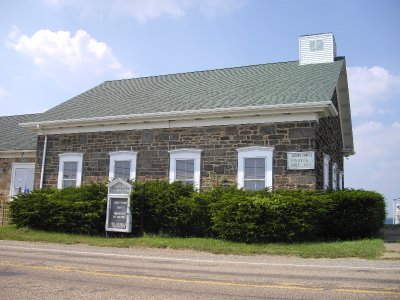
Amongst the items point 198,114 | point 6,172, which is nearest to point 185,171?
point 198,114

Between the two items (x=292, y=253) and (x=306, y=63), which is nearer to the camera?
(x=292, y=253)

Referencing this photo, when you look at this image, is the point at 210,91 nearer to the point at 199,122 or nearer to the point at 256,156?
the point at 199,122

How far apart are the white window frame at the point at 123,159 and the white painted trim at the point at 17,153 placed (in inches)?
228

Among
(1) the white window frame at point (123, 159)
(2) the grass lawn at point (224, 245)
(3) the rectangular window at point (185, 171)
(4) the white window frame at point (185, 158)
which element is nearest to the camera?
(2) the grass lawn at point (224, 245)

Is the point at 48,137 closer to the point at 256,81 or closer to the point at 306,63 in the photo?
the point at 256,81

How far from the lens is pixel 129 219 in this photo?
15.1 metres

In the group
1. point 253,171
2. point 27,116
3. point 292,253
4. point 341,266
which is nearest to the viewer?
point 341,266

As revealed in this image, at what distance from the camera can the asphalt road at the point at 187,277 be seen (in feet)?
20.9

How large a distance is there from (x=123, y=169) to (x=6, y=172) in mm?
7936

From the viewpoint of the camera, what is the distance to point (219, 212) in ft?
44.8

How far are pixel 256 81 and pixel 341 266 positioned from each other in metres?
11.7


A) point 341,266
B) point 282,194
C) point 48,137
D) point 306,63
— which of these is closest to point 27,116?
point 48,137

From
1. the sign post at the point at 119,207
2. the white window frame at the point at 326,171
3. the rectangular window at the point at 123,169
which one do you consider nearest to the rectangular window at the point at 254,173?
the white window frame at the point at 326,171

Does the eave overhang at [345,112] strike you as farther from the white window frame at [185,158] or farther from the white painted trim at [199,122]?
the white window frame at [185,158]
